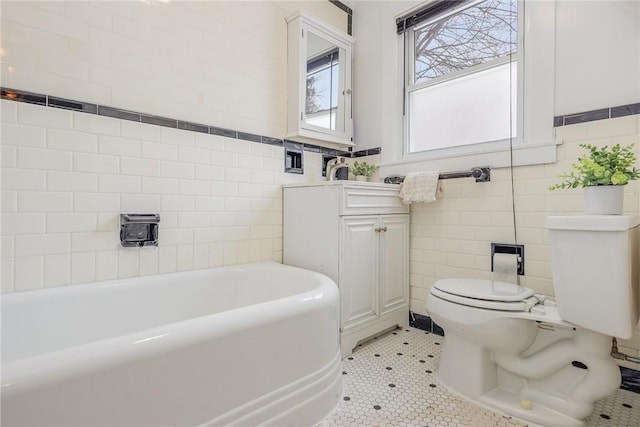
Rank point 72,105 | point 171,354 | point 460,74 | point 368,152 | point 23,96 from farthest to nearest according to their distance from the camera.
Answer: point 368,152 → point 460,74 → point 72,105 → point 23,96 → point 171,354

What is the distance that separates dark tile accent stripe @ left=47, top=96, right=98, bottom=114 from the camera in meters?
1.35

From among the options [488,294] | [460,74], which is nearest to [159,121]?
[488,294]

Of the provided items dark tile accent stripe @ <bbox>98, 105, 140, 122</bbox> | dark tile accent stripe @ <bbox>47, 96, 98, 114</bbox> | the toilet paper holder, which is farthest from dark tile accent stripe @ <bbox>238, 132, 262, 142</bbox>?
the toilet paper holder

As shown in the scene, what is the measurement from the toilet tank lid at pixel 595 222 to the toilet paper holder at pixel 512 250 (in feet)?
2.00

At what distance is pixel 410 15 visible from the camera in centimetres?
233

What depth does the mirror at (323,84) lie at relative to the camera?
2.28 m

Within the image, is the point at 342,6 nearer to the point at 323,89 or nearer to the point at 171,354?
the point at 323,89

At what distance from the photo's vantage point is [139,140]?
158 centimetres

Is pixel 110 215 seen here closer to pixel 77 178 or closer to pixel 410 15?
pixel 77 178

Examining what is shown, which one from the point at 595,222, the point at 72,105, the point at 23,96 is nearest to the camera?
the point at 595,222

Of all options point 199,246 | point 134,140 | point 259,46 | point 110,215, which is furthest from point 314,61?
point 110,215

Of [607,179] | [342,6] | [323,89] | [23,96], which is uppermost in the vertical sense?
[342,6]

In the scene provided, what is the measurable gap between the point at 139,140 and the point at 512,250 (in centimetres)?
210

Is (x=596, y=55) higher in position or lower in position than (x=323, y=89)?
lower
